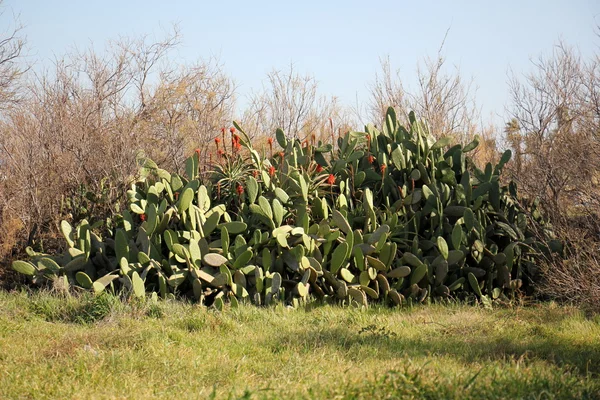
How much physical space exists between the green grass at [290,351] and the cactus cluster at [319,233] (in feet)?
1.41

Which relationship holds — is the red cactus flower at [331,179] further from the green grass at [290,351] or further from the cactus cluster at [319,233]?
the green grass at [290,351]

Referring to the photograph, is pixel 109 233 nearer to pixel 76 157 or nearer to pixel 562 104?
pixel 76 157

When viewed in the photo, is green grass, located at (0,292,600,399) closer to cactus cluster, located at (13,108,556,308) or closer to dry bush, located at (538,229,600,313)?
dry bush, located at (538,229,600,313)

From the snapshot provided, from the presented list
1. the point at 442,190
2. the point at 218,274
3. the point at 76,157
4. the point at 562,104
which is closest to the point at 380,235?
the point at 442,190

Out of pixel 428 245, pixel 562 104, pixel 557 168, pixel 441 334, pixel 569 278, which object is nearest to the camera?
pixel 441 334

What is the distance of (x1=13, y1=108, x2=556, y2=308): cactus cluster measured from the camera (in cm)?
753

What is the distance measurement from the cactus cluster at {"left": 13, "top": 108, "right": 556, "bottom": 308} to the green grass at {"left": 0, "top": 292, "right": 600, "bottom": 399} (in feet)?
1.41

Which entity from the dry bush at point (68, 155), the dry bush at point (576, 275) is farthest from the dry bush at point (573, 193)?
the dry bush at point (68, 155)

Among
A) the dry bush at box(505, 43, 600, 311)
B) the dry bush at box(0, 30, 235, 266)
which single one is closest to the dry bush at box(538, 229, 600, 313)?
the dry bush at box(505, 43, 600, 311)

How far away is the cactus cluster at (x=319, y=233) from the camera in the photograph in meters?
7.53

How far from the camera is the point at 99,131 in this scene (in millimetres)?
10391

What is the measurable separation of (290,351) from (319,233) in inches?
94.8

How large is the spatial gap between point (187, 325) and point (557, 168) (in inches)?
222

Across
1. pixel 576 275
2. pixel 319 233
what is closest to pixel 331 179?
pixel 319 233
